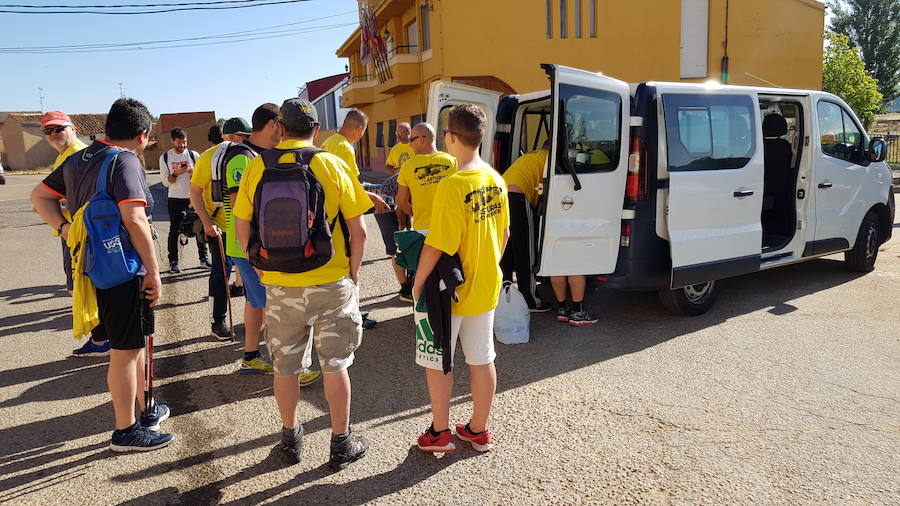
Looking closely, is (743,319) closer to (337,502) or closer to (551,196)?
(551,196)

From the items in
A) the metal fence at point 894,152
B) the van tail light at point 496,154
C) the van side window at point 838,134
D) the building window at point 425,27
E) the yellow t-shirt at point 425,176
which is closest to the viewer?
the yellow t-shirt at point 425,176

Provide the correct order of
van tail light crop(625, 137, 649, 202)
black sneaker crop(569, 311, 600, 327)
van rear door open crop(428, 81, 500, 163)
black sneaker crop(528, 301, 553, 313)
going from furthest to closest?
black sneaker crop(528, 301, 553, 313) < van rear door open crop(428, 81, 500, 163) < black sneaker crop(569, 311, 600, 327) < van tail light crop(625, 137, 649, 202)

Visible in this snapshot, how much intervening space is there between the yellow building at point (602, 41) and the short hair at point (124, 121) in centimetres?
Result: 1731

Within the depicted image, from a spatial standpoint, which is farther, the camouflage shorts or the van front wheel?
the van front wheel

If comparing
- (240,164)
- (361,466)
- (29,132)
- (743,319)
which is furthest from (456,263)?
(29,132)

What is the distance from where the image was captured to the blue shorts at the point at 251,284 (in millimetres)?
4234

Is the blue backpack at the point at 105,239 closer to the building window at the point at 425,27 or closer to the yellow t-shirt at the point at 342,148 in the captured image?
the yellow t-shirt at the point at 342,148

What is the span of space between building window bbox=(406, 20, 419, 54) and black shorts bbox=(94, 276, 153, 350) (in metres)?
21.4

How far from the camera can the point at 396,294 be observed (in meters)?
6.82

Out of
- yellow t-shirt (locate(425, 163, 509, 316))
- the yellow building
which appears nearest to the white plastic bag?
yellow t-shirt (locate(425, 163, 509, 316))

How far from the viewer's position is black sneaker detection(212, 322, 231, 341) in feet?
17.4

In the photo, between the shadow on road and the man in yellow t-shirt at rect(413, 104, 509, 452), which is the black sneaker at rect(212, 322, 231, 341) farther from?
the man in yellow t-shirt at rect(413, 104, 509, 452)

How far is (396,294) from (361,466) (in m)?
3.70

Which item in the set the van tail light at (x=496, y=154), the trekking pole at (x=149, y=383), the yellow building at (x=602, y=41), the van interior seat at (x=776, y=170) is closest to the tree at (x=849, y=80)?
the yellow building at (x=602, y=41)
